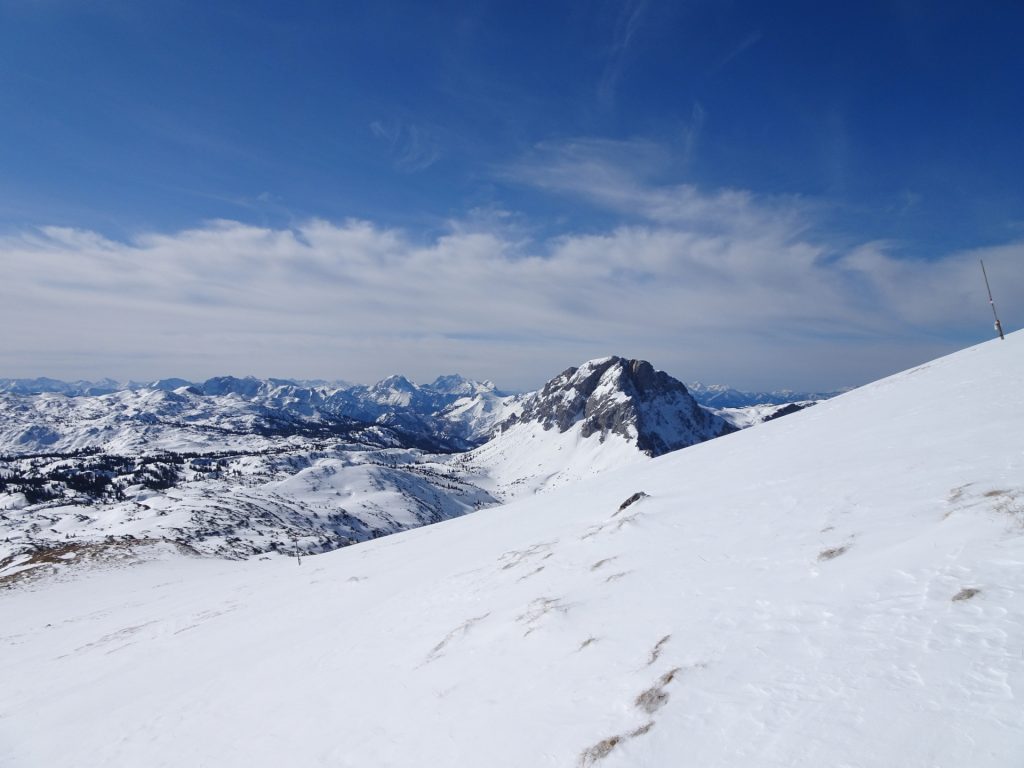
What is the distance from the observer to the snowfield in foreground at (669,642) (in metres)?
6.52

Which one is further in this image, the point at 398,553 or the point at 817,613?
the point at 398,553

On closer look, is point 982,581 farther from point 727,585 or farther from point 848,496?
point 848,496

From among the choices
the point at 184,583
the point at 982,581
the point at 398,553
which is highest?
the point at 982,581

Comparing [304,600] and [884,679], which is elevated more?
[884,679]

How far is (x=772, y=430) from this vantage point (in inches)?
1102

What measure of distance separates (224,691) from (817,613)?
49.8ft

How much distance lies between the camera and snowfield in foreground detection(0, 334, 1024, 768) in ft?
21.4

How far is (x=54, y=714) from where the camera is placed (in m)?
16.1

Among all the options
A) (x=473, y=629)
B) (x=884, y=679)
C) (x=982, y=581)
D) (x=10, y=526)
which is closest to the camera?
(x=884, y=679)

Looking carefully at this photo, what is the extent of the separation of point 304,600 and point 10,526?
129 m

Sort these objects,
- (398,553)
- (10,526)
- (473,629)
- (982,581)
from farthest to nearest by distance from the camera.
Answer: (10,526) < (398,553) < (473,629) < (982,581)

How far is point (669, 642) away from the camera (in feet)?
29.7

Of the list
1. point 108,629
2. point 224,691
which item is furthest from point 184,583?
point 224,691

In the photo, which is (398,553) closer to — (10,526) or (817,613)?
(817,613)
